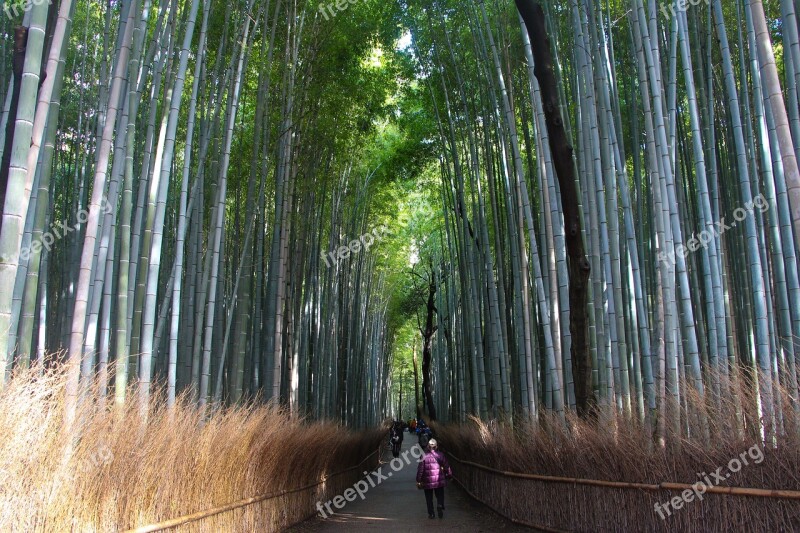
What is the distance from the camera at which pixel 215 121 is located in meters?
6.39

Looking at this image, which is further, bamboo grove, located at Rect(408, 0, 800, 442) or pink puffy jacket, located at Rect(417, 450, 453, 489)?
pink puffy jacket, located at Rect(417, 450, 453, 489)

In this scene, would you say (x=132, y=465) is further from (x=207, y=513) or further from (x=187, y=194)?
(x=187, y=194)

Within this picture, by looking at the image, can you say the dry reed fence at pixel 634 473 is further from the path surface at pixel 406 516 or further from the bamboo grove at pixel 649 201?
the path surface at pixel 406 516

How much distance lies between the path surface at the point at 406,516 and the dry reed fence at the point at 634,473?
0.33 metres

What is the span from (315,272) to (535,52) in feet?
18.8

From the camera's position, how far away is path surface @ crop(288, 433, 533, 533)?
656cm

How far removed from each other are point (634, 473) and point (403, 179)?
8.29 m

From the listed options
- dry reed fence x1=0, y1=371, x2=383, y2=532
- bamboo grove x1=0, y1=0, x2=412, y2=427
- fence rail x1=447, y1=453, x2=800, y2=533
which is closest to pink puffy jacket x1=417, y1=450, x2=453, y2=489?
fence rail x1=447, y1=453, x2=800, y2=533

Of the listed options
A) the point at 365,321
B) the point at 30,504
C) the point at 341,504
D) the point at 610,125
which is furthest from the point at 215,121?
the point at 365,321

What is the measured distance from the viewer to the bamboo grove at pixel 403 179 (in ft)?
12.5

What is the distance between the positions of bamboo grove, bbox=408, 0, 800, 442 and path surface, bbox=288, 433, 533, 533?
1.17 metres

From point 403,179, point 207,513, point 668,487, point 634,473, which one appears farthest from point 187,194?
point 403,179

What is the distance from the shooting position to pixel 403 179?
38.6ft

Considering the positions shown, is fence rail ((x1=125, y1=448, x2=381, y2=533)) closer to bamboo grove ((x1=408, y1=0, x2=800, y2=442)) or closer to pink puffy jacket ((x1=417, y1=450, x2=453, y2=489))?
pink puffy jacket ((x1=417, y1=450, x2=453, y2=489))
